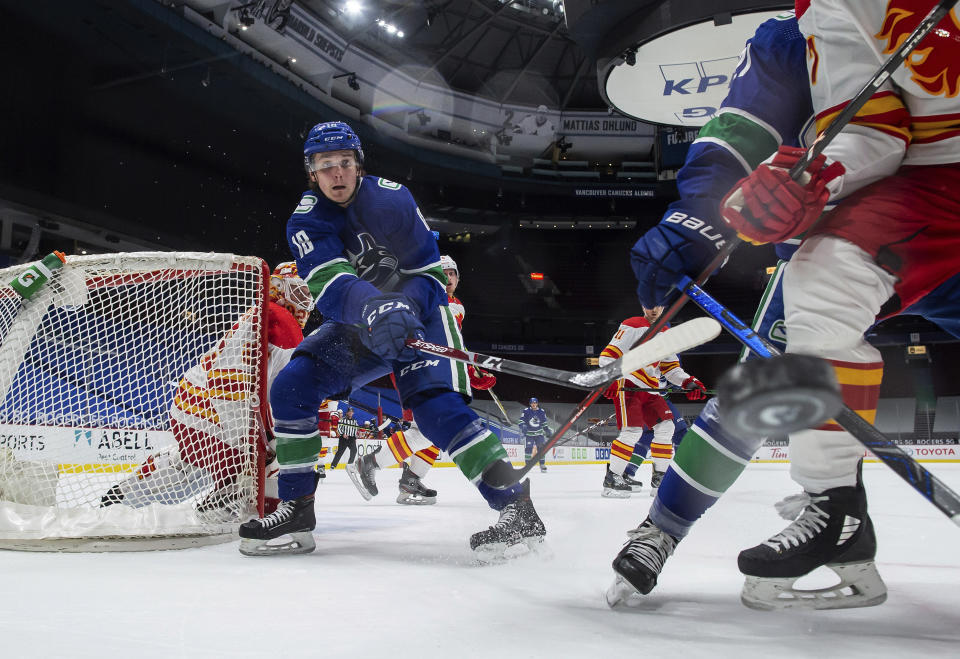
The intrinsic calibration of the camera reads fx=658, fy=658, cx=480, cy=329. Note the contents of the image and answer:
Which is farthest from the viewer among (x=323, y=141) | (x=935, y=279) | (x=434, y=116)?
(x=434, y=116)

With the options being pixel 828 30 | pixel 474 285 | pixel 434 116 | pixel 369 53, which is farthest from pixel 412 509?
pixel 474 285

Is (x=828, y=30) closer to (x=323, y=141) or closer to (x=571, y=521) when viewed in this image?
(x=323, y=141)

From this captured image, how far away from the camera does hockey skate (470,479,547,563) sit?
1.66 m

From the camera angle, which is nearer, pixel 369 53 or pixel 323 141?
pixel 323 141

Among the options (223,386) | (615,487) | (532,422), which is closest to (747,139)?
(223,386)

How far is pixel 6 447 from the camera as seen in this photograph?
2.10 metres

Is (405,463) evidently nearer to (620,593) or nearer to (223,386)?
(223,386)

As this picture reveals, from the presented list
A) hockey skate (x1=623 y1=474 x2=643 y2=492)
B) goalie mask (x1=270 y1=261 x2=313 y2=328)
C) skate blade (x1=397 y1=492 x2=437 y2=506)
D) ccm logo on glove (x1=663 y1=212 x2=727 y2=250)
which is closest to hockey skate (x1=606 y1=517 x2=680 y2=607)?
ccm logo on glove (x1=663 y1=212 x2=727 y2=250)

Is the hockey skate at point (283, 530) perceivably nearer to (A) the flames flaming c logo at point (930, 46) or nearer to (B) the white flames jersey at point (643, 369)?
(A) the flames flaming c logo at point (930, 46)

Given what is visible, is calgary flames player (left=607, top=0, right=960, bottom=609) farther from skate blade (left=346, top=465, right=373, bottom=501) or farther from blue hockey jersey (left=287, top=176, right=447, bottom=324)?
skate blade (left=346, top=465, right=373, bottom=501)

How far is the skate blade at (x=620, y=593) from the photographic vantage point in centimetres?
110

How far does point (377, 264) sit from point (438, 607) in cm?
119

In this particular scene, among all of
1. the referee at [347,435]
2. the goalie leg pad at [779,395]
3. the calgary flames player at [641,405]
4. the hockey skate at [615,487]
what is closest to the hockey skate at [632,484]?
the hockey skate at [615,487]

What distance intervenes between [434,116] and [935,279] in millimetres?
15222
